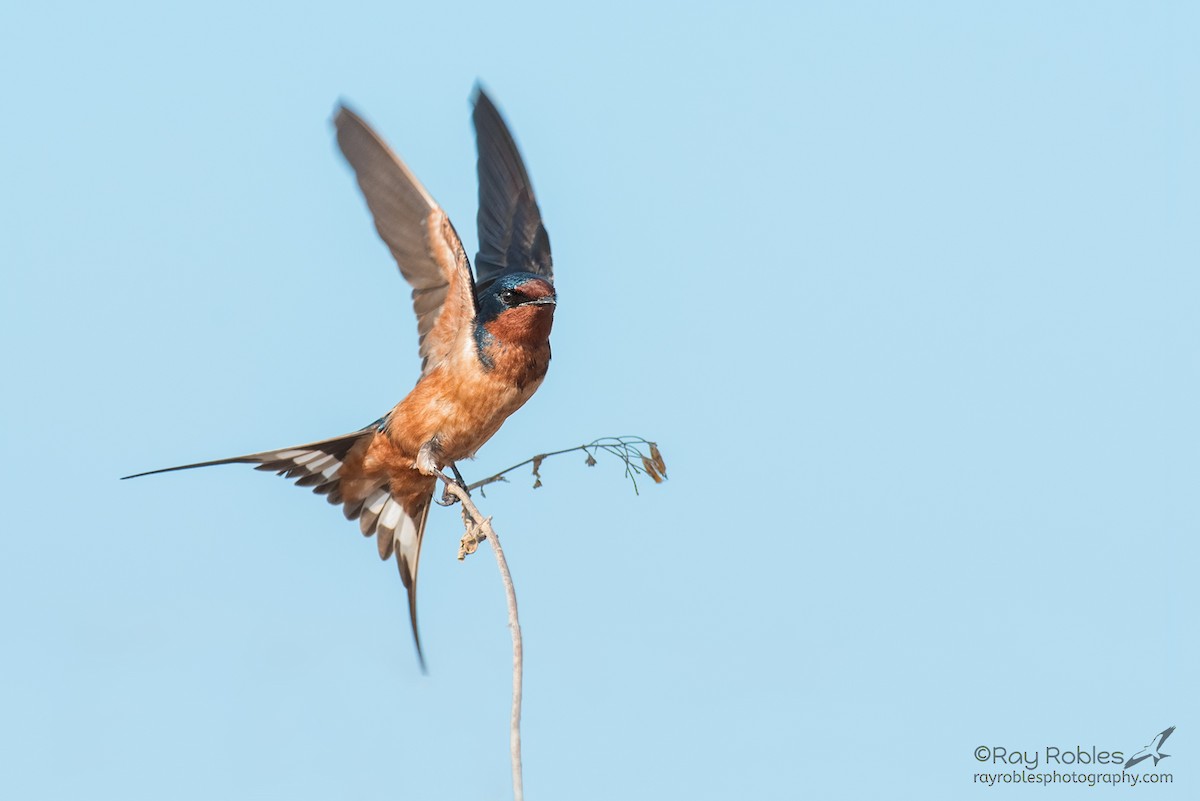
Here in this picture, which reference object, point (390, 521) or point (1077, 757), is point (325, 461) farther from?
point (1077, 757)

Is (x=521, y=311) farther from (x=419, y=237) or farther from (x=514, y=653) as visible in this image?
(x=514, y=653)

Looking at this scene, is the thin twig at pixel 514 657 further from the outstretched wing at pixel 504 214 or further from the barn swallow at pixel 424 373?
the outstretched wing at pixel 504 214

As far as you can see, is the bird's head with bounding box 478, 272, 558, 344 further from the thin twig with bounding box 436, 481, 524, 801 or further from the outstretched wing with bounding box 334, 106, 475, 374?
the thin twig with bounding box 436, 481, 524, 801

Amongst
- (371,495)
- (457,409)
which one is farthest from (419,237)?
(371,495)

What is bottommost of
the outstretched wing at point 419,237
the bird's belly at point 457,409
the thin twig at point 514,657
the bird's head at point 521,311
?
the thin twig at point 514,657

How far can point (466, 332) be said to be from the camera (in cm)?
604

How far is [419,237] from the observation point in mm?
6152

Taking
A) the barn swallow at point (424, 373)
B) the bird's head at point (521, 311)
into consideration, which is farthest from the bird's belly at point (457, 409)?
the bird's head at point (521, 311)

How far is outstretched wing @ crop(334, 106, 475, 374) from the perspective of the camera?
5.89m

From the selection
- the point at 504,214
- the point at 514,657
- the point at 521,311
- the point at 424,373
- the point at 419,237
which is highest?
the point at 504,214

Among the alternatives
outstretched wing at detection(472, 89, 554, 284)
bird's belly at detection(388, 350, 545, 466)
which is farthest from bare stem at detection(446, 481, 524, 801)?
outstretched wing at detection(472, 89, 554, 284)

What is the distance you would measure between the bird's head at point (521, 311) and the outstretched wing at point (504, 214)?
1.21m

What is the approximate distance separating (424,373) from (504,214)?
150 cm

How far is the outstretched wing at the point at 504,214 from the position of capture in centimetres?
718
